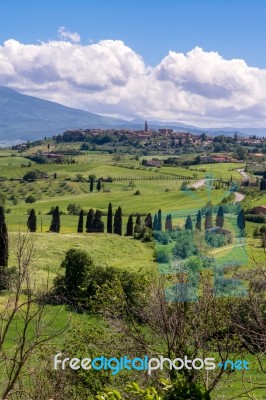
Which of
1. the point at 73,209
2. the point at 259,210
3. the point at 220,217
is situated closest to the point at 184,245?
the point at 220,217

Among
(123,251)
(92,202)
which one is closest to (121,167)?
(92,202)

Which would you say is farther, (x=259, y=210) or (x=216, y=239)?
(x=259, y=210)

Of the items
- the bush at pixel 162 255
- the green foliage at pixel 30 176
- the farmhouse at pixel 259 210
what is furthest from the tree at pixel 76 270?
the green foliage at pixel 30 176

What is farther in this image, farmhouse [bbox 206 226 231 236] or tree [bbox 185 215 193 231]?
farmhouse [bbox 206 226 231 236]

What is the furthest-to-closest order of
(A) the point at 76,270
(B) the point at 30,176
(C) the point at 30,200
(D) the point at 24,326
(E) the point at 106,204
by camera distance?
(B) the point at 30,176, (C) the point at 30,200, (E) the point at 106,204, (A) the point at 76,270, (D) the point at 24,326

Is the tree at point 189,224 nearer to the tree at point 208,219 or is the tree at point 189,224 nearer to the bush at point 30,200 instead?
the tree at point 208,219

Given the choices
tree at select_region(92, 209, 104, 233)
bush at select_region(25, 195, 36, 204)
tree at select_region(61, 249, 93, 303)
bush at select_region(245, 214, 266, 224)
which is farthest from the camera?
bush at select_region(25, 195, 36, 204)

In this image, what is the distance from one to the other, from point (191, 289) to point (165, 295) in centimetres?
69

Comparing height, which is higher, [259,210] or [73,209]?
[259,210]

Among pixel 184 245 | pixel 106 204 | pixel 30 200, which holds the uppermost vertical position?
pixel 184 245

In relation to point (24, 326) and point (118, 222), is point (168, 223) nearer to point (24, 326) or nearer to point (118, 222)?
point (24, 326)

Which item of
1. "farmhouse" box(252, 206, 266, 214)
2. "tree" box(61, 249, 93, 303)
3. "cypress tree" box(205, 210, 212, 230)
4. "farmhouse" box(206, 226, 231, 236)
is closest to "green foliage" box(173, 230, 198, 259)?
"farmhouse" box(206, 226, 231, 236)

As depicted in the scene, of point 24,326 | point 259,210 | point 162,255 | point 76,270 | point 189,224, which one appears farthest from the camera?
point 259,210

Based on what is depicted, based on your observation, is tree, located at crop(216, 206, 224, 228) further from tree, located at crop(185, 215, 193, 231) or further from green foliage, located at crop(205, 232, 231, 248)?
tree, located at crop(185, 215, 193, 231)
